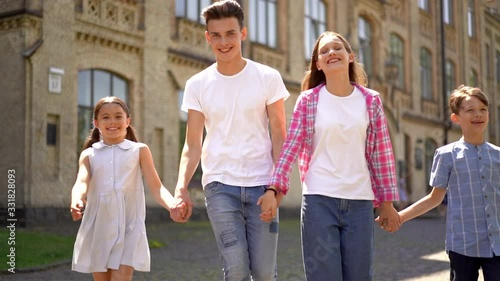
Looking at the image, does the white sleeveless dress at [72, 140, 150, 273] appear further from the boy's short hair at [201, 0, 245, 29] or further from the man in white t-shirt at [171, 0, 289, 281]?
the boy's short hair at [201, 0, 245, 29]

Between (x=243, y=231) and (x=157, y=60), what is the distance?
13915 mm

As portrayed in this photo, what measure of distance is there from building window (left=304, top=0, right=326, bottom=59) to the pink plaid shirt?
758 inches

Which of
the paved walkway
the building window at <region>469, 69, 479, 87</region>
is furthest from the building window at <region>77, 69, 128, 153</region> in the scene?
the building window at <region>469, 69, 479, 87</region>

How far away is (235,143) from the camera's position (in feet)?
12.4

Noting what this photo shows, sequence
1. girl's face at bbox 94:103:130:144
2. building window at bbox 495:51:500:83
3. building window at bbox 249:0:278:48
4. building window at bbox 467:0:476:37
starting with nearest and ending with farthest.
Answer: girl's face at bbox 94:103:130:144 → building window at bbox 467:0:476:37 → building window at bbox 495:51:500:83 → building window at bbox 249:0:278:48

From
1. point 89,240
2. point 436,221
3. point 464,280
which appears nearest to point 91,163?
point 89,240

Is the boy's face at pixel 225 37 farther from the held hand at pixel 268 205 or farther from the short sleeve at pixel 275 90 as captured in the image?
the held hand at pixel 268 205

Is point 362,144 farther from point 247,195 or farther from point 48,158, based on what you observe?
point 48,158

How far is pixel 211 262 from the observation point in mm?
9727

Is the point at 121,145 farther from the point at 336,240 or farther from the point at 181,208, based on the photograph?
the point at 336,240

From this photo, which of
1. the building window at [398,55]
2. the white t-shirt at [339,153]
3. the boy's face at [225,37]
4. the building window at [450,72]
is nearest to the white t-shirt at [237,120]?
the boy's face at [225,37]

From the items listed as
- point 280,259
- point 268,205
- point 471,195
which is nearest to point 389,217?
point 471,195

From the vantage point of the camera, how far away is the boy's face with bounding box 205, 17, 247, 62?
Result: 3.88 meters

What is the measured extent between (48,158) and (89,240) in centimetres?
1000
